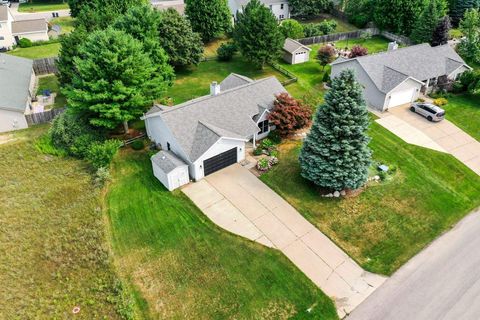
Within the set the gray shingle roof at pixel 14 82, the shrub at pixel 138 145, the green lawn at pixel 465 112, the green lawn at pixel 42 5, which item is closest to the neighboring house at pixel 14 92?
the gray shingle roof at pixel 14 82

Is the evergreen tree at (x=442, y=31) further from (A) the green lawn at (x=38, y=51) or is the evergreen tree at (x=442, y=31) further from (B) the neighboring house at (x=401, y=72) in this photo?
(A) the green lawn at (x=38, y=51)

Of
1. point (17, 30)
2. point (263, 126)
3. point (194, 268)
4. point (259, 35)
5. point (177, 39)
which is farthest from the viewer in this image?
point (17, 30)

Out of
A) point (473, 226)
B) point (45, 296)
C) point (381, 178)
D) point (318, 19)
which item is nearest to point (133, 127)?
point (45, 296)

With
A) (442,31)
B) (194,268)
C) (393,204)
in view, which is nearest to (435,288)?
→ (393,204)

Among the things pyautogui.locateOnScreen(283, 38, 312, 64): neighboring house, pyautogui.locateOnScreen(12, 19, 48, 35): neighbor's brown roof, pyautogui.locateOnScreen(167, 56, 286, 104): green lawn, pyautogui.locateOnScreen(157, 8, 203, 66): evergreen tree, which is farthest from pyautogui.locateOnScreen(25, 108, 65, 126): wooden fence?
pyautogui.locateOnScreen(283, 38, 312, 64): neighboring house

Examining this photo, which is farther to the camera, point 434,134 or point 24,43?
point 24,43

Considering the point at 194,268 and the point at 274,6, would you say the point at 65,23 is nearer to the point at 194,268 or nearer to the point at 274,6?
the point at 274,6

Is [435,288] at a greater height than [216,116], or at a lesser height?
lesser
